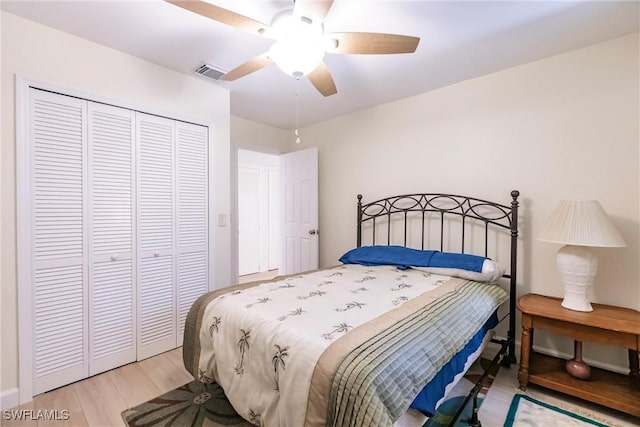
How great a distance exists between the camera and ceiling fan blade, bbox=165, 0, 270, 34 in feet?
4.28

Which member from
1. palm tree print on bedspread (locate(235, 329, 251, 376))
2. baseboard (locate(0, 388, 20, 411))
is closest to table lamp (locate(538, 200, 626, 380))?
palm tree print on bedspread (locate(235, 329, 251, 376))

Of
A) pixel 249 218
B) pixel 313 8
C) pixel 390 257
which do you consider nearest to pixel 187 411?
pixel 390 257

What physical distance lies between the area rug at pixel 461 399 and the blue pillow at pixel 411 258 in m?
0.80

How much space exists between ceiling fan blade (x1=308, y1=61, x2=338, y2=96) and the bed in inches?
55.1

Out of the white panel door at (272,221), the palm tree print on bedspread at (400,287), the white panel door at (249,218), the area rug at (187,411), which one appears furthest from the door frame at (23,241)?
the white panel door at (272,221)

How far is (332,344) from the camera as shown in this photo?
1.16 meters

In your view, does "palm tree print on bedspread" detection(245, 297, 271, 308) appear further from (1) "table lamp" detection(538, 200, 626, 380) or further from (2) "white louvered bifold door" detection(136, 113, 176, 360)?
(1) "table lamp" detection(538, 200, 626, 380)

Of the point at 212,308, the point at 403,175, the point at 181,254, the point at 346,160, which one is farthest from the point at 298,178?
the point at 212,308

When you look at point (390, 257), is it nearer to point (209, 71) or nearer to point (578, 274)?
point (578, 274)

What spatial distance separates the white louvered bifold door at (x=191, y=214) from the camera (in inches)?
104

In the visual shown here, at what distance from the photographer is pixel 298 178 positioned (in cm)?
397

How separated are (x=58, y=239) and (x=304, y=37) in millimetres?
2111

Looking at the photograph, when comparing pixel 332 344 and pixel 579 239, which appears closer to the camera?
pixel 332 344

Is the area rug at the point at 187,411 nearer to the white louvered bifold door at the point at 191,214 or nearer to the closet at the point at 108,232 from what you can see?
the closet at the point at 108,232
